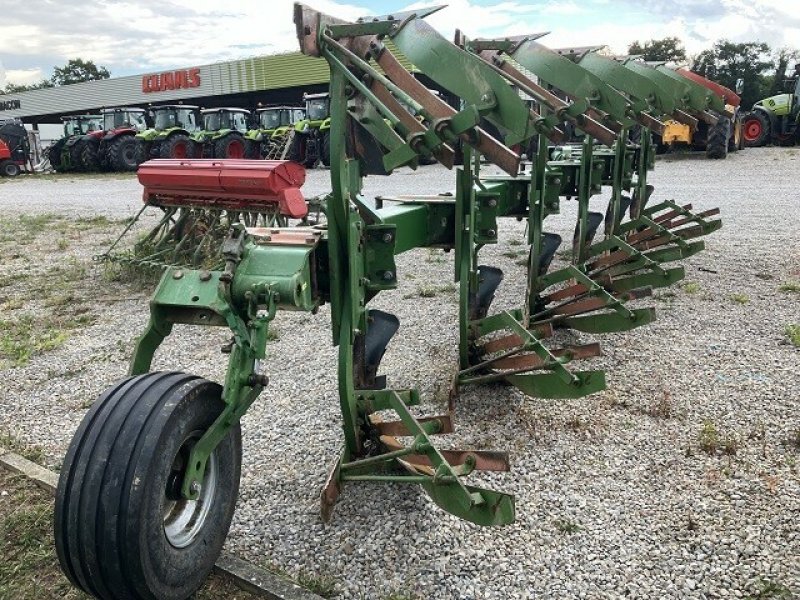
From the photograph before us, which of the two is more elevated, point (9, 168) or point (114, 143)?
point (114, 143)

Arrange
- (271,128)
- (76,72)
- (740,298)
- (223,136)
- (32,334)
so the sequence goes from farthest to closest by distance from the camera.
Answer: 1. (76,72)
2. (271,128)
3. (223,136)
4. (740,298)
5. (32,334)

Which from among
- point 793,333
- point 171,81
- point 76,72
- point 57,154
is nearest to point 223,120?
point 57,154

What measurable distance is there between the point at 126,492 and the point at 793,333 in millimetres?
4196

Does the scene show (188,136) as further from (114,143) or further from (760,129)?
(760,129)

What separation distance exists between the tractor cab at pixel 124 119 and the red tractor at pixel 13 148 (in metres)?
2.55

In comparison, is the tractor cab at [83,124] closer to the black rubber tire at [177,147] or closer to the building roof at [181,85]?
the black rubber tire at [177,147]

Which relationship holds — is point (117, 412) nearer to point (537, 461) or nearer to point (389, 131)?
point (389, 131)

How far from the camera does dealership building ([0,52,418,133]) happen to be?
2973cm

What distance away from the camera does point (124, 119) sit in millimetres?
21281

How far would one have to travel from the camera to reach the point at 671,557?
7.74ft

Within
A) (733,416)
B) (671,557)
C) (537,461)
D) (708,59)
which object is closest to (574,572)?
(671,557)

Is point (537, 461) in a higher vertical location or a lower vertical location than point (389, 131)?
lower

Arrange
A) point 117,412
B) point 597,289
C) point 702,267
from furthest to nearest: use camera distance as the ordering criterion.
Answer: point 702,267
point 597,289
point 117,412

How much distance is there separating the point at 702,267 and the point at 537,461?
4091 mm
